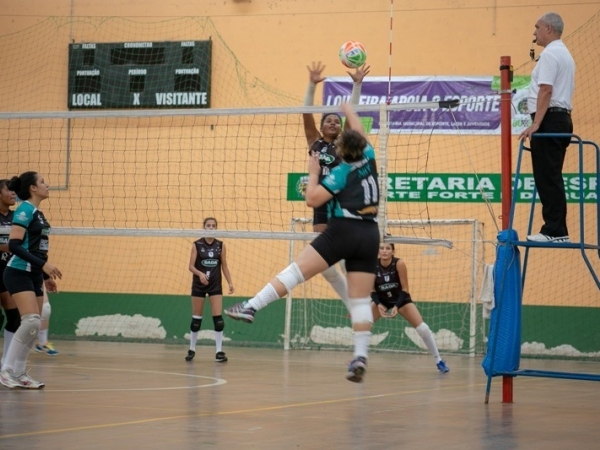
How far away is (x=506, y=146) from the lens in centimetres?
910

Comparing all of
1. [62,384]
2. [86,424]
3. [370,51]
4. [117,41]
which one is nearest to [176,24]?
[117,41]

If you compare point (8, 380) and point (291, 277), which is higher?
point (291, 277)

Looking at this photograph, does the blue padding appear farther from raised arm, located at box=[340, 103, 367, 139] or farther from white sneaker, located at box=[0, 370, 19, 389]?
white sneaker, located at box=[0, 370, 19, 389]

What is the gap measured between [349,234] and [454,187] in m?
10.2

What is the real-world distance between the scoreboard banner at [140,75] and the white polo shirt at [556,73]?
1034 cm

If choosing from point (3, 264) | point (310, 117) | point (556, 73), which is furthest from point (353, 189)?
point (3, 264)

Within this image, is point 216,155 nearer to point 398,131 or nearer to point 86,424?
point 398,131

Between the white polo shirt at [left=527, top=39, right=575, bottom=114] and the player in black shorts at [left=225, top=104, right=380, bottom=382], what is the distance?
1808 millimetres

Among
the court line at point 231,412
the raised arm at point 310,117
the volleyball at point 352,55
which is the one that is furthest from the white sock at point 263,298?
the volleyball at point 352,55

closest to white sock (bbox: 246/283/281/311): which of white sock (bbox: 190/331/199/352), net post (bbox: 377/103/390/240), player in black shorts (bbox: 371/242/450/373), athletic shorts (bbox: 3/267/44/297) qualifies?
net post (bbox: 377/103/390/240)

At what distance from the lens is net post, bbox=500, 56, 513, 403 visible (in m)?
9.07

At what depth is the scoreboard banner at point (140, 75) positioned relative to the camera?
60.1ft

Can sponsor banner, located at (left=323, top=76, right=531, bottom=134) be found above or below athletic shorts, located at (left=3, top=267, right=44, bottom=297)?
above

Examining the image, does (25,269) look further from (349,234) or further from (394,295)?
(394,295)
